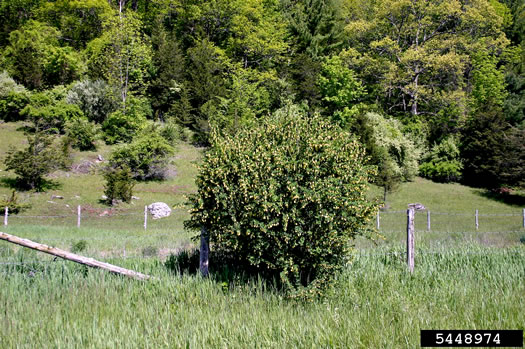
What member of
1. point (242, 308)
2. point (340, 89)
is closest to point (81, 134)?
point (340, 89)

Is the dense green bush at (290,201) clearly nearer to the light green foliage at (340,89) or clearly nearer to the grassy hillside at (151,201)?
the grassy hillside at (151,201)

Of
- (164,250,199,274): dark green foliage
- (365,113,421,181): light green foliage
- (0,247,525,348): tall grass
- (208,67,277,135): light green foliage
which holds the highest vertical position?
(208,67,277,135): light green foliage

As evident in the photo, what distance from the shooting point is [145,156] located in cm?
3089

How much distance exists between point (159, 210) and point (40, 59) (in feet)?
105

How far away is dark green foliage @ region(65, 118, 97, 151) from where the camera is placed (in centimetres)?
3359

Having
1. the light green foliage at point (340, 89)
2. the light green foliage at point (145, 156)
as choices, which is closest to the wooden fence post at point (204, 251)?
the light green foliage at point (145, 156)

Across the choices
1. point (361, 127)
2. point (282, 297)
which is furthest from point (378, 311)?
point (361, 127)

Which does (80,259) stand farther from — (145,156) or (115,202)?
(145,156)

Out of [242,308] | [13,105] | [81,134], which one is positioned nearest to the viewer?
[242,308]

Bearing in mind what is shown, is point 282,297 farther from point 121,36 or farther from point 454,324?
point 121,36

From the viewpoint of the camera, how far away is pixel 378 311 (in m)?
5.80

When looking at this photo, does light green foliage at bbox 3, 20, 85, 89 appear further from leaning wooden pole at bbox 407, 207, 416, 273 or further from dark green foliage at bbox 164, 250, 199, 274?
leaning wooden pole at bbox 407, 207, 416, 273

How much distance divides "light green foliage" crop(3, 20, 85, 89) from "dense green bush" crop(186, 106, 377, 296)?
43.4m

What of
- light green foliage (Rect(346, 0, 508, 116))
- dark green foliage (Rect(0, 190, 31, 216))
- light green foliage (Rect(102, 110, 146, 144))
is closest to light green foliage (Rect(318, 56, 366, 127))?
light green foliage (Rect(346, 0, 508, 116))
